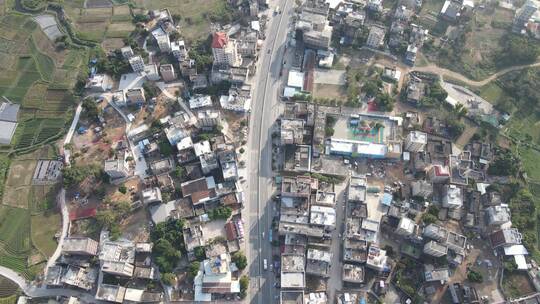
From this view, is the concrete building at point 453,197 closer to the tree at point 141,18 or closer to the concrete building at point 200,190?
the concrete building at point 200,190

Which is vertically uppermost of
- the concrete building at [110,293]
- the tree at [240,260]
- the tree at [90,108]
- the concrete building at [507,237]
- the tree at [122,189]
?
the tree at [90,108]

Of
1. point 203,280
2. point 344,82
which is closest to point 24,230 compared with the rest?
point 203,280

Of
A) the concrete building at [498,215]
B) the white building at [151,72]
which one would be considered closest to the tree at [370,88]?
the concrete building at [498,215]

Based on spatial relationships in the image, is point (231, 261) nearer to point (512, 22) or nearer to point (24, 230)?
point (24, 230)

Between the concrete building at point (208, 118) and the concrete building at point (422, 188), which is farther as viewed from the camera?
the concrete building at point (208, 118)

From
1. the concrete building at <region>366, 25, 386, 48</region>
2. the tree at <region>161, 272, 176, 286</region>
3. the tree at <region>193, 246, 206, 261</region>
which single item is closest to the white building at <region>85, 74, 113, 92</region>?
the tree at <region>193, 246, 206, 261</region>

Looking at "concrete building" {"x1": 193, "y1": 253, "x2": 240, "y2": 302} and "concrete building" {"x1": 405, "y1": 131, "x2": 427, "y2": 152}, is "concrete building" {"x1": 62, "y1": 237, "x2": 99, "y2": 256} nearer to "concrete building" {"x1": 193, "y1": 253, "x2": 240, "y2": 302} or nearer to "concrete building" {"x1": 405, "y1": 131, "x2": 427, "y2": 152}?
"concrete building" {"x1": 193, "y1": 253, "x2": 240, "y2": 302}
